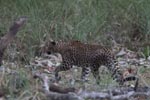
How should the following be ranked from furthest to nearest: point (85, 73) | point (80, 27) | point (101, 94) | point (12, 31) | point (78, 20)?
point (78, 20) < point (80, 27) < point (85, 73) < point (12, 31) < point (101, 94)

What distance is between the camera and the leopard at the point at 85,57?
921 cm

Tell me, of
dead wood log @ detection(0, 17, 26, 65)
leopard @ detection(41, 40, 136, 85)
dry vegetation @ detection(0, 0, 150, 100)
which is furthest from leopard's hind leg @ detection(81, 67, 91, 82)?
dead wood log @ detection(0, 17, 26, 65)

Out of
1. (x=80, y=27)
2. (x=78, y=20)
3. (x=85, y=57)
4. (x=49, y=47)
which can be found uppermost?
(x=78, y=20)

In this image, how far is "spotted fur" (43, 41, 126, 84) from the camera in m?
9.23

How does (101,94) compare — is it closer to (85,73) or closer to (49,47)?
(85,73)

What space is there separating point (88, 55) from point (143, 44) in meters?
3.03

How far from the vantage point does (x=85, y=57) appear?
31.1ft

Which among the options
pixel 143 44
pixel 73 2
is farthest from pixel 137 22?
pixel 73 2

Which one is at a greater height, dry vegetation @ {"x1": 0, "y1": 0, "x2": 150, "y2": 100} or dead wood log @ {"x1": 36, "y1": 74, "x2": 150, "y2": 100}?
dry vegetation @ {"x1": 0, "y1": 0, "x2": 150, "y2": 100}

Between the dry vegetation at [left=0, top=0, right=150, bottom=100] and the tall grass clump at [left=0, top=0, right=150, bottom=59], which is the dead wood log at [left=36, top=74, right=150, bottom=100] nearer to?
the dry vegetation at [left=0, top=0, right=150, bottom=100]

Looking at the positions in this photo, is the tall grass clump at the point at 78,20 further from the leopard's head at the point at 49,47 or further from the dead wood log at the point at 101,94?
the dead wood log at the point at 101,94

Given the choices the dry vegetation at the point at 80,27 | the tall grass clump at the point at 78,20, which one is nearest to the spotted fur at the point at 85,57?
the dry vegetation at the point at 80,27

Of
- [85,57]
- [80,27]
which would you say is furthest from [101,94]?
[80,27]

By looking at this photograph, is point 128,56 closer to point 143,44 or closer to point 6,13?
point 143,44
